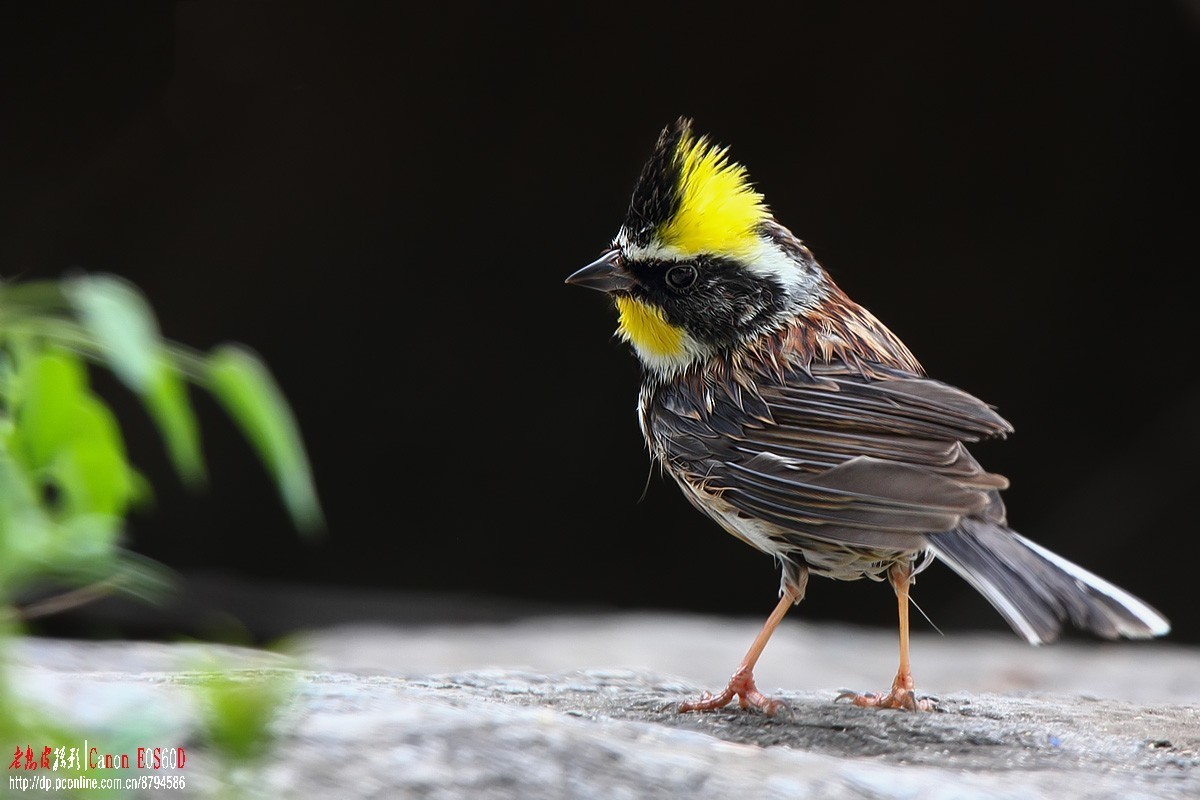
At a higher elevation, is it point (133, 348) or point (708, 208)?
point (708, 208)

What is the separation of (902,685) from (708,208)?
1783 mm

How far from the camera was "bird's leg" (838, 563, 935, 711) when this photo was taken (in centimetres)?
452

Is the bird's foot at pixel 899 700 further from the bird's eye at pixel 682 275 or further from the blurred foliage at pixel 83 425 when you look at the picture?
the blurred foliage at pixel 83 425

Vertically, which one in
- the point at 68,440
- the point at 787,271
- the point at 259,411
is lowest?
the point at 259,411

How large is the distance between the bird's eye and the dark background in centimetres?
605

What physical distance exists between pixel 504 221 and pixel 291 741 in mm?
8992

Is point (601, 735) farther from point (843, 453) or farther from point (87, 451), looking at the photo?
point (843, 453)

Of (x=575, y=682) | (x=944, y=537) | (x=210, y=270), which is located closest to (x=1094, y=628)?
(x=944, y=537)

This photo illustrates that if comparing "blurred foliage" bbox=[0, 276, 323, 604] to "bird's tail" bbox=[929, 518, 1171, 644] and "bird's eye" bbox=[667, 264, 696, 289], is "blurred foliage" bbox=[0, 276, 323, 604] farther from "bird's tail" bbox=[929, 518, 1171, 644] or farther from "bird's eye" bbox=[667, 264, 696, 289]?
"bird's eye" bbox=[667, 264, 696, 289]

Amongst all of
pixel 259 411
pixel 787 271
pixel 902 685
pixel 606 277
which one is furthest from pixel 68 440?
pixel 787 271

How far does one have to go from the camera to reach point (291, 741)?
8.72 feet

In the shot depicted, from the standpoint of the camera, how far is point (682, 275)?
5016 millimetres

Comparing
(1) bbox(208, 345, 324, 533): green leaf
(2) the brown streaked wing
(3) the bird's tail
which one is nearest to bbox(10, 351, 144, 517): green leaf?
(1) bbox(208, 345, 324, 533): green leaf

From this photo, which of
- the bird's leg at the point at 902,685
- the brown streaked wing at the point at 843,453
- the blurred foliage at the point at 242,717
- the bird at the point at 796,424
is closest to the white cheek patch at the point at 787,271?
the bird at the point at 796,424
